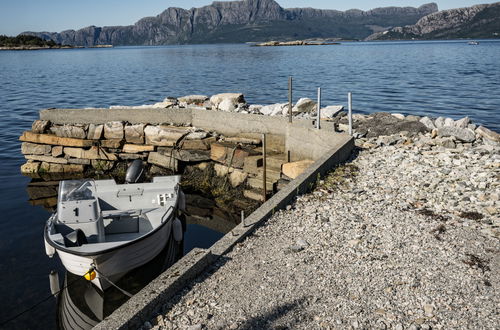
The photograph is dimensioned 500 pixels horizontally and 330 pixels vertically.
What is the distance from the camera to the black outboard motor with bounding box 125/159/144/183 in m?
12.2

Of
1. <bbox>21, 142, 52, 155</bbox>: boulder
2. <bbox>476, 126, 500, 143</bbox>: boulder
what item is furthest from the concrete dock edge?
<bbox>21, 142, 52, 155</bbox>: boulder

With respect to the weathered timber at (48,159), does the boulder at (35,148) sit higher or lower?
higher

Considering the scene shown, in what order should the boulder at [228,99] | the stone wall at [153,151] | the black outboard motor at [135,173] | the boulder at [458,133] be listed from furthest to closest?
the boulder at [228,99], the stone wall at [153,151], the boulder at [458,133], the black outboard motor at [135,173]

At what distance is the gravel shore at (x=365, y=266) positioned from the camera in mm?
5105

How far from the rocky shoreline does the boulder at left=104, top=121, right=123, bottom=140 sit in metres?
9.46

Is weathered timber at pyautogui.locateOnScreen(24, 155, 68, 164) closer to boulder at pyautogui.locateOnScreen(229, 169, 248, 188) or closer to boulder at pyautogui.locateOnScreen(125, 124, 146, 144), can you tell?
boulder at pyautogui.locateOnScreen(125, 124, 146, 144)

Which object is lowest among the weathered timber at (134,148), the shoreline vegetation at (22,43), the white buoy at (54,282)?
the white buoy at (54,282)

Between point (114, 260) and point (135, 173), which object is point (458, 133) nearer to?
point (135, 173)

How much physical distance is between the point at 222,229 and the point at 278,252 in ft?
17.7

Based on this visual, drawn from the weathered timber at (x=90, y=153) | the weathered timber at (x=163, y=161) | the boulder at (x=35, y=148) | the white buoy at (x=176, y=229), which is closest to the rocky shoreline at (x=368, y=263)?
the white buoy at (x=176, y=229)

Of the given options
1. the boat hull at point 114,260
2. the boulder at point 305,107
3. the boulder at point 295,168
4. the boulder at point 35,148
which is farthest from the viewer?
the boulder at point 305,107

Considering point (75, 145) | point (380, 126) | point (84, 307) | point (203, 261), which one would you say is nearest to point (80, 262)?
point (84, 307)

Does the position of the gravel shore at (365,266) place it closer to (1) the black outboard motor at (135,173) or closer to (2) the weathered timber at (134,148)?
(1) the black outboard motor at (135,173)

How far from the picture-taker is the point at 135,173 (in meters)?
12.4
